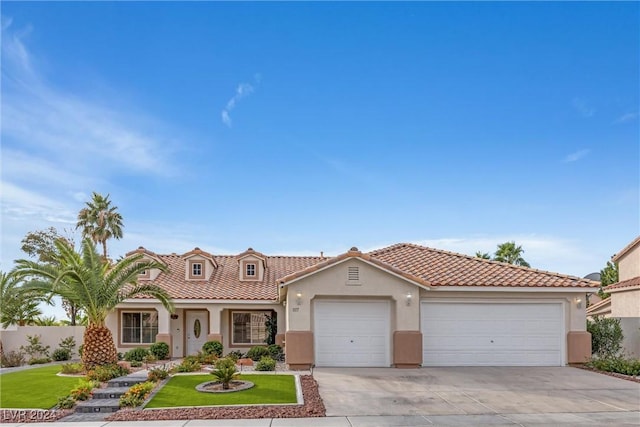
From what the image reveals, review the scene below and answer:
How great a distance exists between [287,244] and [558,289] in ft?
50.5

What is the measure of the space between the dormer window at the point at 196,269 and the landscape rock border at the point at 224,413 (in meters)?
14.8

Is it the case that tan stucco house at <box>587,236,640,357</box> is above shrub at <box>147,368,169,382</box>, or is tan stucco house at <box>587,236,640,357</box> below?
above

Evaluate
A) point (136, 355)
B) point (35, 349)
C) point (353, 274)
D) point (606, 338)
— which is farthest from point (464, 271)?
point (35, 349)

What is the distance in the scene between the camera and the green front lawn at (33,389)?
12.7 meters

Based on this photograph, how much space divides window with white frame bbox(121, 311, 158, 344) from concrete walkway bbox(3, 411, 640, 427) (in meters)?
13.7

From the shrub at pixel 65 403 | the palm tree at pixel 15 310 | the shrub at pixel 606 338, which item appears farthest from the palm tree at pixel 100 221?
the shrub at pixel 606 338

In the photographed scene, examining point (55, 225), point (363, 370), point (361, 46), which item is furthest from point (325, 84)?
point (55, 225)

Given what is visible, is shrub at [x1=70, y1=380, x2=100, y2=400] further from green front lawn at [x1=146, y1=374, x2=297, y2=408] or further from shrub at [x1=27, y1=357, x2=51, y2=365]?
shrub at [x1=27, y1=357, x2=51, y2=365]

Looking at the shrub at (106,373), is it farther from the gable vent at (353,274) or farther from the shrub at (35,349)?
the shrub at (35,349)

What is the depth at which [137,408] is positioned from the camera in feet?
39.4

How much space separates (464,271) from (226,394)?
11.0 metres

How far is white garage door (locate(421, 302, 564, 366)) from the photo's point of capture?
18625mm

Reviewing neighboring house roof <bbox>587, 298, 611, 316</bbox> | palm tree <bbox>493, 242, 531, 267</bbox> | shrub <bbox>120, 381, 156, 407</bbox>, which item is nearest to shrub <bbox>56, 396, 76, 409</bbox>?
shrub <bbox>120, 381, 156, 407</bbox>

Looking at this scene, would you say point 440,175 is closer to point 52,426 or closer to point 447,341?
point 447,341
